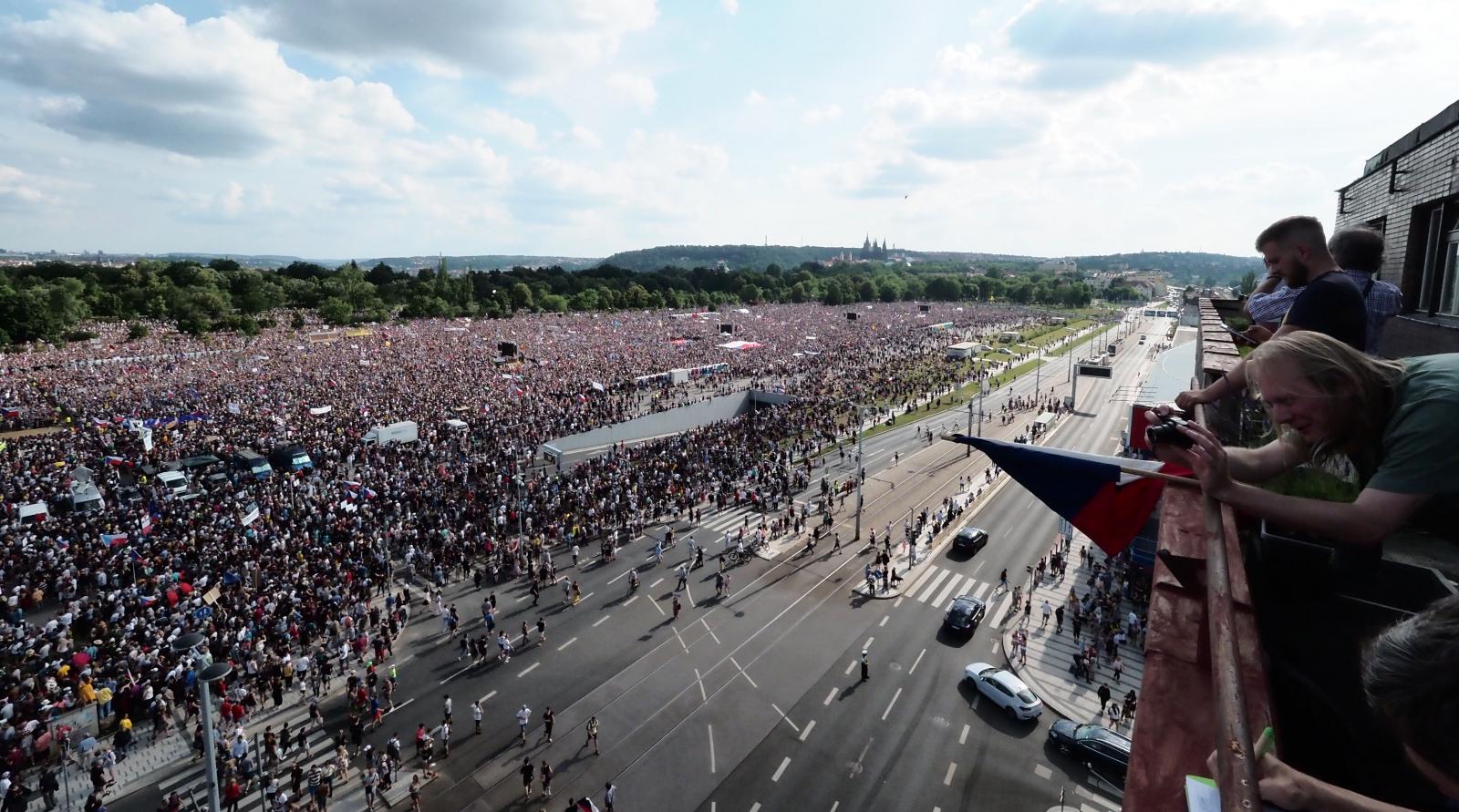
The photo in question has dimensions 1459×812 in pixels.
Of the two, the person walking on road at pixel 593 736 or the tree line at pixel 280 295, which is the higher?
the tree line at pixel 280 295

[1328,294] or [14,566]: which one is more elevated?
[1328,294]

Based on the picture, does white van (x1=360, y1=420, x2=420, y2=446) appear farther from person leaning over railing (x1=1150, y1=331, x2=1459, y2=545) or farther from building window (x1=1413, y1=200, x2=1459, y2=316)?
building window (x1=1413, y1=200, x2=1459, y2=316)

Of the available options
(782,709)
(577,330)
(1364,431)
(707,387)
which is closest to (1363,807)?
(1364,431)

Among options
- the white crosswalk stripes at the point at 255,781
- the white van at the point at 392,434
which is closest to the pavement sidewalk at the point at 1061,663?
the white crosswalk stripes at the point at 255,781

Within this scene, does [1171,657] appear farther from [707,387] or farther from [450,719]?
[707,387]

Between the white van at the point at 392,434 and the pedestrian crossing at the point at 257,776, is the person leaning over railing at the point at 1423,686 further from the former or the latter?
the white van at the point at 392,434
